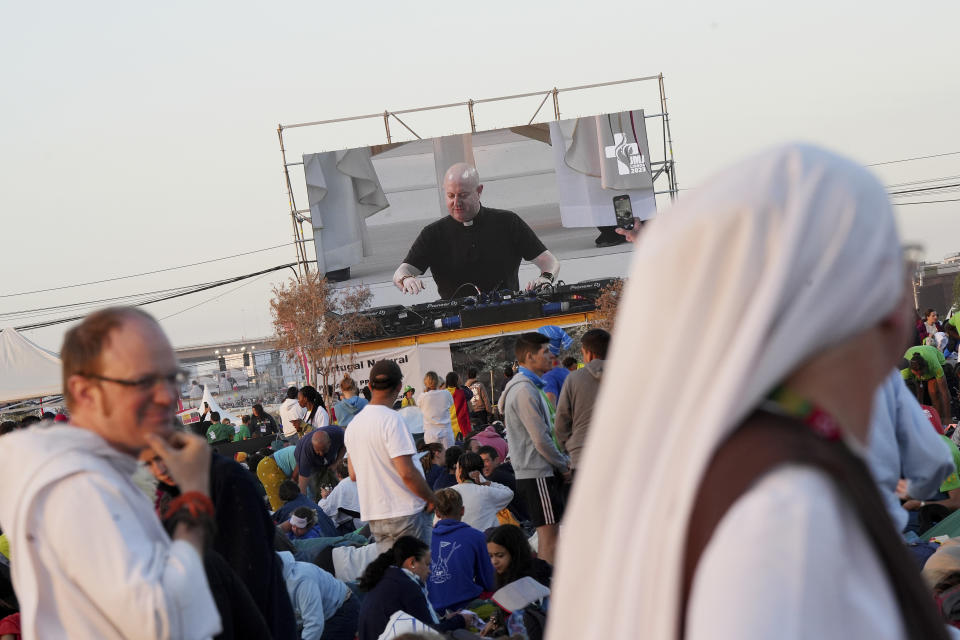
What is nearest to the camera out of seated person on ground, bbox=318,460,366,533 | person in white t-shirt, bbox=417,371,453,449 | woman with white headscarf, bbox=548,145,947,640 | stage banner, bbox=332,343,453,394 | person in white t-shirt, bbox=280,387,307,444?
woman with white headscarf, bbox=548,145,947,640

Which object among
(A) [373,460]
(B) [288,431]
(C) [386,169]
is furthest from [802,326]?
(C) [386,169]

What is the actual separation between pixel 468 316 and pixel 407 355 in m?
2.18

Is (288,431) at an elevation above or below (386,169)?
below

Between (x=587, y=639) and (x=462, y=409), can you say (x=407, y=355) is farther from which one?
(x=587, y=639)

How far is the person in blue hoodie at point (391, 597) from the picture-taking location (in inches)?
202

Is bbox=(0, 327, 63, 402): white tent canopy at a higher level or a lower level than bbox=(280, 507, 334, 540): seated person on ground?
higher

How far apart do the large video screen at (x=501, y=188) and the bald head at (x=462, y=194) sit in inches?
51.5

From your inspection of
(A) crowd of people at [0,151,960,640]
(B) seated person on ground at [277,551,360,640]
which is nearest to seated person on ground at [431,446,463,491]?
(B) seated person on ground at [277,551,360,640]

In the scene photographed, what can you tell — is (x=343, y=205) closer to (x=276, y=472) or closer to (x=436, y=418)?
(x=436, y=418)

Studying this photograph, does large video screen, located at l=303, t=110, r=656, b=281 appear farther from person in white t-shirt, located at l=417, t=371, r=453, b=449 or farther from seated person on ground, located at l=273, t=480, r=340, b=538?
seated person on ground, located at l=273, t=480, r=340, b=538

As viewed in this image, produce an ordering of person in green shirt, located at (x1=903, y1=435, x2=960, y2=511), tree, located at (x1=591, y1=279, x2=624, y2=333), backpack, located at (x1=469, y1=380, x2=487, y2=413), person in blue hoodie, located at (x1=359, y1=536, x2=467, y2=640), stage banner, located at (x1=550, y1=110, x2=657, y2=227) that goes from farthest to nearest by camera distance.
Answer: stage banner, located at (x1=550, y1=110, x2=657, y2=227), tree, located at (x1=591, y1=279, x2=624, y2=333), backpack, located at (x1=469, y1=380, x2=487, y2=413), person in green shirt, located at (x1=903, y1=435, x2=960, y2=511), person in blue hoodie, located at (x1=359, y1=536, x2=467, y2=640)

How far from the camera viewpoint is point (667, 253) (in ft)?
3.88

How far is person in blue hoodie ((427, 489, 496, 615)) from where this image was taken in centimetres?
618

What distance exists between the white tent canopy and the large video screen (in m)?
13.3
